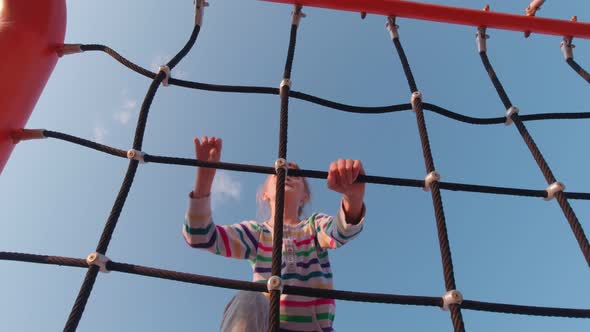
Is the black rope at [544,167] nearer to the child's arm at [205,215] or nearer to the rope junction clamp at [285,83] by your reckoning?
the rope junction clamp at [285,83]

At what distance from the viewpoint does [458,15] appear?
54.9 inches

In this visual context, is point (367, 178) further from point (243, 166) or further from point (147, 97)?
point (147, 97)

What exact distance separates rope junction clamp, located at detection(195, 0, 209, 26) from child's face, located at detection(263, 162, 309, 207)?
0.47 metres

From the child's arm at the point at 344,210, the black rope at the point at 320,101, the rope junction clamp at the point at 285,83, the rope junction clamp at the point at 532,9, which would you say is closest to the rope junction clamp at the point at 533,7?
the rope junction clamp at the point at 532,9

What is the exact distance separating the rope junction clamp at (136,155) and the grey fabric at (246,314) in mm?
321

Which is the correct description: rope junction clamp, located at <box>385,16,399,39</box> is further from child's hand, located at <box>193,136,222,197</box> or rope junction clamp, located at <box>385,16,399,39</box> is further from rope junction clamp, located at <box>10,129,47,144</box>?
rope junction clamp, located at <box>10,129,47,144</box>

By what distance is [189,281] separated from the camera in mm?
747

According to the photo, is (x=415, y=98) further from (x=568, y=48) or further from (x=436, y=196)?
(x=568, y=48)

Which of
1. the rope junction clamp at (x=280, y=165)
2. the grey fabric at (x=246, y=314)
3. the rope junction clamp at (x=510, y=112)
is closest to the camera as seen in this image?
the grey fabric at (x=246, y=314)

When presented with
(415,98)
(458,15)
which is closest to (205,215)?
(415,98)

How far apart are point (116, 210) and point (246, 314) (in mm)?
282

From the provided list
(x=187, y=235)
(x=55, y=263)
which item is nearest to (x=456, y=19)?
(x=187, y=235)

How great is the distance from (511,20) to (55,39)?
1.20 metres

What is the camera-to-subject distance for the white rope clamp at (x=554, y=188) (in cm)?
99
